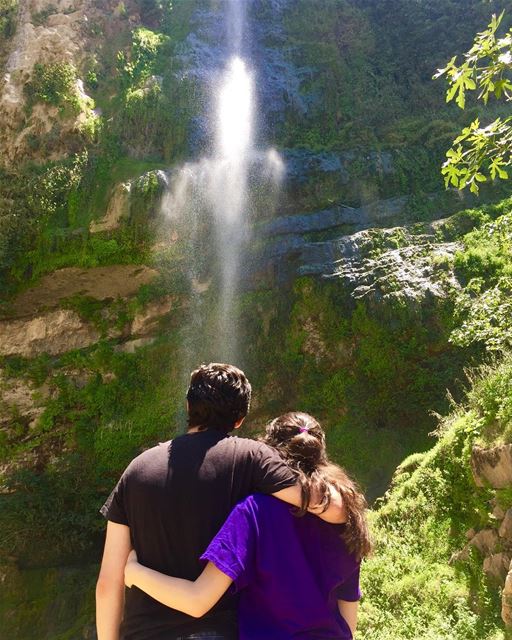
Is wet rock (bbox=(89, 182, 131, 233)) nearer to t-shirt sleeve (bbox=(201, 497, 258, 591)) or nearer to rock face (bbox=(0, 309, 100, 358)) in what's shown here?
rock face (bbox=(0, 309, 100, 358))

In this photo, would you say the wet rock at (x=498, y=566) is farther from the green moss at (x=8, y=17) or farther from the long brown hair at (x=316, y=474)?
the green moss at (x=8, y=17)

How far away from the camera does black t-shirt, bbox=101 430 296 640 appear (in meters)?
1.78

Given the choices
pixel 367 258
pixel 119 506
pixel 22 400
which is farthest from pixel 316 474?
pixel 22 400

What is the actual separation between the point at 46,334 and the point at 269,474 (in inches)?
507

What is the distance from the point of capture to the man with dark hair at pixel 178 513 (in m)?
1.78

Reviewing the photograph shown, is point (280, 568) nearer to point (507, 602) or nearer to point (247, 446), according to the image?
point (247, 446)

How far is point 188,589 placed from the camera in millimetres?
1715

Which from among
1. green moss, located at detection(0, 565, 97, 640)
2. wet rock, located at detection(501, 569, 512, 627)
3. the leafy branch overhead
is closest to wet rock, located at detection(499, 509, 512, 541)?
wet rock, located at detection(501, 569, 512, 627)

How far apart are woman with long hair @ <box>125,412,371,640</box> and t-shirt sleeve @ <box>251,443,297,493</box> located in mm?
39

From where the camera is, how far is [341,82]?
16422 mm

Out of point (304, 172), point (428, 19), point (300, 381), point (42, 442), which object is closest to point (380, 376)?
point (300, 381)

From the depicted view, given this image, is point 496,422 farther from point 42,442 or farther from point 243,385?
point 42,442

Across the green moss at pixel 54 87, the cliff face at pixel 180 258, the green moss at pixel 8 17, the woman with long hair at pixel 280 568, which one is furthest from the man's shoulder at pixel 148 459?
the green moss at pixel 8 17

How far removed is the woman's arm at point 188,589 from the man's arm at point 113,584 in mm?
141
